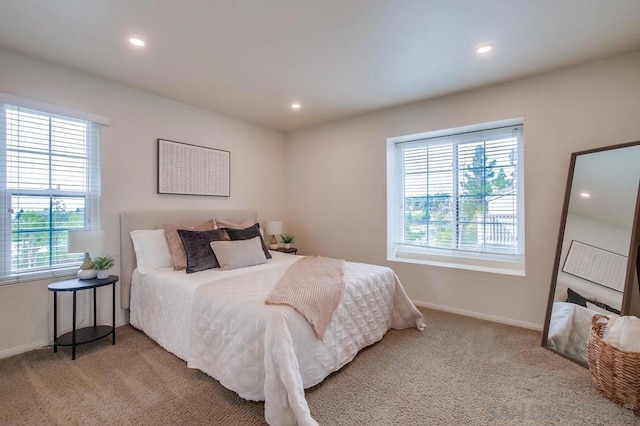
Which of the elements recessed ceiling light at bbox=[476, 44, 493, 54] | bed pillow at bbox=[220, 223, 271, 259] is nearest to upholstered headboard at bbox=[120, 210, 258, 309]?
bed pillow at bbox=[220, 223, 271, 259]

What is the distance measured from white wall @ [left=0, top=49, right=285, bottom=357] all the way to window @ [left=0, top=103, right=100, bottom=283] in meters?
0.12

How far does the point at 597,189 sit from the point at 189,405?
3491 mm

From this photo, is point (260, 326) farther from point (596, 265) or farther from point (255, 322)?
point (596, 265)

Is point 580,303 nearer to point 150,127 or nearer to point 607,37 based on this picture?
point 607,37

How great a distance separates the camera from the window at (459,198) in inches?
127

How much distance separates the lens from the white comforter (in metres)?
1.64

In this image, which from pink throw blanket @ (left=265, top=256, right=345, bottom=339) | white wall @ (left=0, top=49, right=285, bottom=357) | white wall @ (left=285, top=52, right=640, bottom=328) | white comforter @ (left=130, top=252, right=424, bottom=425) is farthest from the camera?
white wall @ (left=285, top=52, right=640, bottom=328)

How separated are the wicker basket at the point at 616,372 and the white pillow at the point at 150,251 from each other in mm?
3466

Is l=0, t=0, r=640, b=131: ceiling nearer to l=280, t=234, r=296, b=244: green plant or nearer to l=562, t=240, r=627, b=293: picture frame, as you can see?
l=562, t=240, r=627, b=293: picture frame

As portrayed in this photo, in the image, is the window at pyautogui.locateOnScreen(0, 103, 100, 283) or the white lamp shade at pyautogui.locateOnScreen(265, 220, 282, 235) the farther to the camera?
the white lamp shade at pyautogui.locateOnScreen(265, 220, 282, 235)

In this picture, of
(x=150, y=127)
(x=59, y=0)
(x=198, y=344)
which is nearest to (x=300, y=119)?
(x=150, y=127)

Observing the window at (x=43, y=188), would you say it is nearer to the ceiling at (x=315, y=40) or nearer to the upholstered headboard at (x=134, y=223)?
the upholstered headboard at (x=134, y=223)

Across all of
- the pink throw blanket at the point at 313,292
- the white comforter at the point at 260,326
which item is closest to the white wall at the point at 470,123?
the white comforter at the point at 260,326

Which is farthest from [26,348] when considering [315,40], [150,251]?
[315,40]
